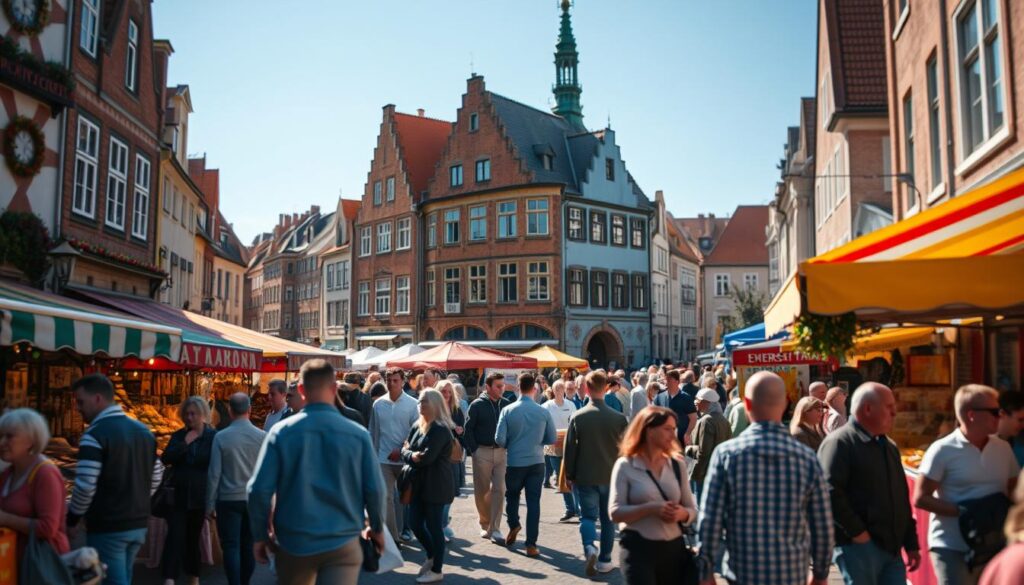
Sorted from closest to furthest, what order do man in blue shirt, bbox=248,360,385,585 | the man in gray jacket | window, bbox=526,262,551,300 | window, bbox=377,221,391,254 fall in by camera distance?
1. man in blue shirt, bbox=248,360,385,585
2. the man in gray jacket
3. window, bbox=526,262,551,300
4. window, bbox=377,221,391,254

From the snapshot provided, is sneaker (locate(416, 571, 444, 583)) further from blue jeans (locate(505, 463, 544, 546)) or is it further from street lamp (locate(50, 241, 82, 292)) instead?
street lamp (locate(50, 241, 82, 292))

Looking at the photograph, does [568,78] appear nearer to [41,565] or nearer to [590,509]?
[590,509]

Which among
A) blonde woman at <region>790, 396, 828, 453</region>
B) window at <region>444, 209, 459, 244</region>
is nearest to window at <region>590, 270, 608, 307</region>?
window at <region>444, 209, 459, 244</region>

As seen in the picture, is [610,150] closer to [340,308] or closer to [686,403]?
[340,308]

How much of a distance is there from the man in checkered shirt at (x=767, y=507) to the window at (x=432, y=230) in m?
41.0

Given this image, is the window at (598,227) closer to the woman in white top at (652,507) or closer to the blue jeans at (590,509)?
the blue jeans at (590,509)

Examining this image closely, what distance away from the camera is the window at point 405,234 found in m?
46.2

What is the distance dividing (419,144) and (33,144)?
36035mm

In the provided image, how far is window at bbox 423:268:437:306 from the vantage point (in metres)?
44.5

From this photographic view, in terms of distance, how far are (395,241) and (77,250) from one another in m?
33.1

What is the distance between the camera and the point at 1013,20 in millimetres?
8766

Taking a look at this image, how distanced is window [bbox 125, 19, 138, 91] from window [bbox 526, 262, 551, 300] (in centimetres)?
2518

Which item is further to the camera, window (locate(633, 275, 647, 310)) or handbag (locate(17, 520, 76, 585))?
window (locate(633, 275, 647, 310))

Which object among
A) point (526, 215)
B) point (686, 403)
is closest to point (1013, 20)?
point (686, 403)
